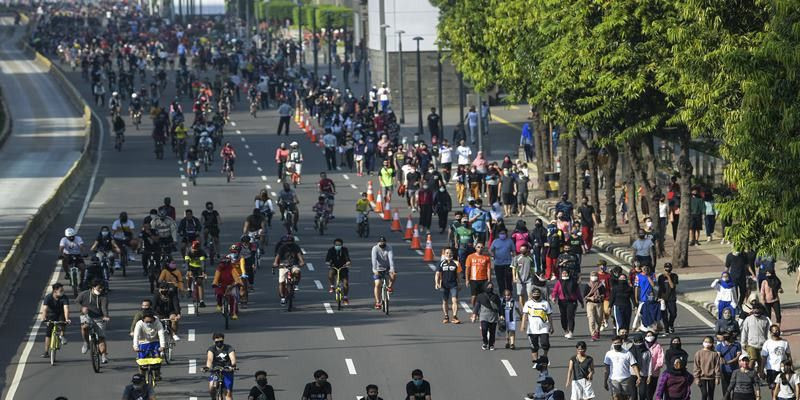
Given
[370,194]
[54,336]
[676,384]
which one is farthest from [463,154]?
[676,384]

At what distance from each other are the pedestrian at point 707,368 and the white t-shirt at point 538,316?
11.7ft

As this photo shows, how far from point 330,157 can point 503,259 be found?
2637 cm

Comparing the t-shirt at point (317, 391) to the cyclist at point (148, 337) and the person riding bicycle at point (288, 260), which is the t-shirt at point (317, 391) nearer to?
the cyclist at point (148, 337)

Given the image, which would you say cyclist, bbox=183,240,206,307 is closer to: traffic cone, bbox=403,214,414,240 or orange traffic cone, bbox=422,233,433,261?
orange traffic cone, bbox=422,233,433,261

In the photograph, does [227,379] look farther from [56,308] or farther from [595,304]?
[595,304]

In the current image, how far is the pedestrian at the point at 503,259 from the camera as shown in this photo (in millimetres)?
39188

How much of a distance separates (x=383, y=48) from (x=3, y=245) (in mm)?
44244

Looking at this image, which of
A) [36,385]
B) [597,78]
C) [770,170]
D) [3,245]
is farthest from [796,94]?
[3,245]

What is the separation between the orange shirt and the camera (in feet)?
121

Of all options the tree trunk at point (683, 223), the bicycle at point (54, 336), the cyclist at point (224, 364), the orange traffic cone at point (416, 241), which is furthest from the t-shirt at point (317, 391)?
the orange traffic cone at point (416, 241)

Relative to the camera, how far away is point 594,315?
116ft

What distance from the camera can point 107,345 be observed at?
1404 inches

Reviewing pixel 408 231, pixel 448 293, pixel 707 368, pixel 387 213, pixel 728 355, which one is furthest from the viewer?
pixel 387 213

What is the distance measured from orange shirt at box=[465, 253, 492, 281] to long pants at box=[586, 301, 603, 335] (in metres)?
2.35
